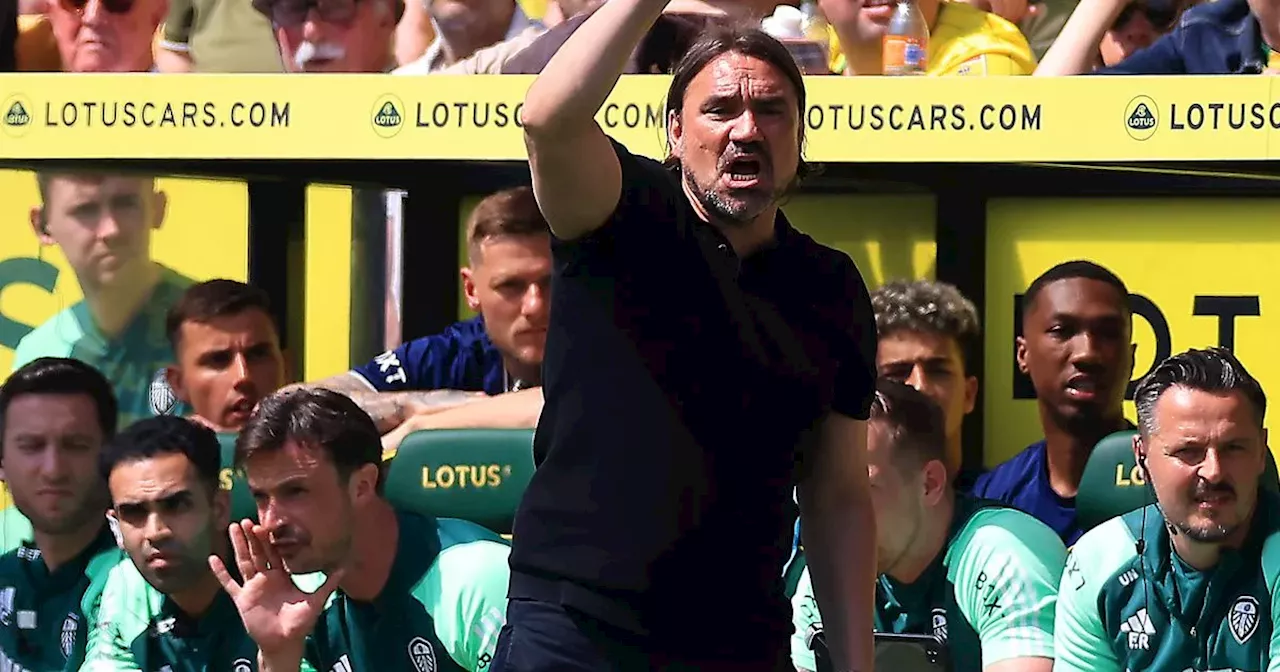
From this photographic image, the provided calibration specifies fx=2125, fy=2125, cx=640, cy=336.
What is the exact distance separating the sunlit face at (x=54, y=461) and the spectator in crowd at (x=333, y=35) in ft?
3.06

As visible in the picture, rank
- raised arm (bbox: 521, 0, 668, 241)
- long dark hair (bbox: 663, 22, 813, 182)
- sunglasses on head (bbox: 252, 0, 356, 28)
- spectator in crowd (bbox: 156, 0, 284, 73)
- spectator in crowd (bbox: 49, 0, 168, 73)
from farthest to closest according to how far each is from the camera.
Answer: spectator in crowd (bbox: 156, 0, 284, 73) → spectator in crowd (bbox: 49, 0, 168, 73) → sunglasses on head (bbox: 252, 0, 356, 28) → long dark hair (bbox: 663, 22, 813, 182) → raised arm (bbox: 521, 0, 668, 241)

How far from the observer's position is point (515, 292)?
4.16 m

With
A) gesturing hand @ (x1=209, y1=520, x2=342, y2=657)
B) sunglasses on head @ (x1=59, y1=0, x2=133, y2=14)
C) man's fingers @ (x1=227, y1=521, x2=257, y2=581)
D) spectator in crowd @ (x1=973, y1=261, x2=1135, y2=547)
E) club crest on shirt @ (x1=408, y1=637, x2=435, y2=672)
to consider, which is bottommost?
club crest on shirt @ (x1=408, y1=637, x2=435, y2=672)

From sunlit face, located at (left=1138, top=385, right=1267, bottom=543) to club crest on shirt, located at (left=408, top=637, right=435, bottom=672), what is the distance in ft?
4.50

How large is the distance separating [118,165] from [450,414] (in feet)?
2.69

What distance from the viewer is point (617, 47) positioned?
2312mm

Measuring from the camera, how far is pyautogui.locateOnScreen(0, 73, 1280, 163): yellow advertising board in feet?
A: 12.3

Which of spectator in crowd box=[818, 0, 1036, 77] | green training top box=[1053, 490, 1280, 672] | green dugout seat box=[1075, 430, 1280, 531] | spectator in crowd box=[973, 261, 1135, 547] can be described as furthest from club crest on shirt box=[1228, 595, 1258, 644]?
spectator in crowd box=[818, 0, 1036, 77]

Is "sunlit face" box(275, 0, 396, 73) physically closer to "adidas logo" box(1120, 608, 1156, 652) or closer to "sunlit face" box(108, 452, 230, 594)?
"sunlit face" box(108, 452, 230, 594)

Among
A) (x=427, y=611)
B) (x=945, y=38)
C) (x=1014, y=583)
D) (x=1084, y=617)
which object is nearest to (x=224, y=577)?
(x=427, y=611)

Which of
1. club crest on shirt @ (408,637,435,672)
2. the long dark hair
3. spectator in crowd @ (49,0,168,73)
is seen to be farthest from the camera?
spectator in crowd @ (49,0,168,73)

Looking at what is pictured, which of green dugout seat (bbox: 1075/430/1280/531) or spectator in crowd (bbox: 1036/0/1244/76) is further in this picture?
spectator in crowd (bbox: 1036/0/1244/76)

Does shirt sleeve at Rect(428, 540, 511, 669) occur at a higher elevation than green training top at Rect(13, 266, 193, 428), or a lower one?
lower

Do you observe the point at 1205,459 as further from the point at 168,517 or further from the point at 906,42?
the point at 168,517
